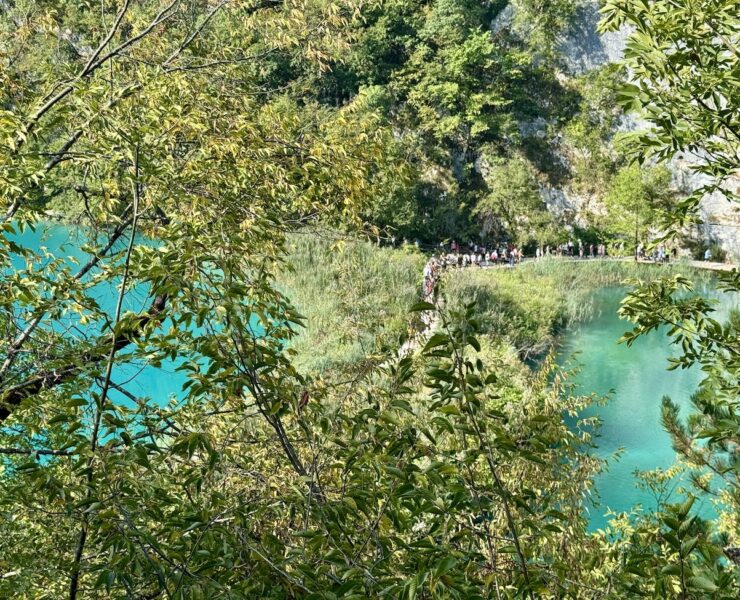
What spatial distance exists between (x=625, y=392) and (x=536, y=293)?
5.71 metres

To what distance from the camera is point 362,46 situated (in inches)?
1337

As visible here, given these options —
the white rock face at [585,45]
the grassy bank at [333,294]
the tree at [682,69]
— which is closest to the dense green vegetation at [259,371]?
the tree at [682,69]

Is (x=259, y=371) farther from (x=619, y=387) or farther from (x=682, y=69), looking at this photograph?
(x=619, y=387)

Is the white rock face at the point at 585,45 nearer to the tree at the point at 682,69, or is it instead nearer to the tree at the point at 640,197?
the tree at the point at 640,197

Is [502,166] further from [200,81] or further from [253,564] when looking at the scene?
[253,564]

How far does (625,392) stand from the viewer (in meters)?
15.5

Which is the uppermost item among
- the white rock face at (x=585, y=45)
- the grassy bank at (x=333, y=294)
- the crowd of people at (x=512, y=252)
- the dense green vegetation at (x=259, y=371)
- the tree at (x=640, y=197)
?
the white rock face at (x=585, y=45)

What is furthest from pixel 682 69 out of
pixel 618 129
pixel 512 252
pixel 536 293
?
pixel 618 129

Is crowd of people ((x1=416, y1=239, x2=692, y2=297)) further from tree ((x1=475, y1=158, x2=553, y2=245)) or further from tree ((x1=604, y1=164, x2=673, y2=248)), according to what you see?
tree ((x1=604, y1=164, x2=673, y2=248))

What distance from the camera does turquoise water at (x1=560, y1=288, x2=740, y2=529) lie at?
11.1 m

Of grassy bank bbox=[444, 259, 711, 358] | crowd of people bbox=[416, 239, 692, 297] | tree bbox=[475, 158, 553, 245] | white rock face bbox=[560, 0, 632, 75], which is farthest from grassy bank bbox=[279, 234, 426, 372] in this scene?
white rock face bbox=[560, 0, 632, 75]

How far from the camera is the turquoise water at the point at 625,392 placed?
11078 mm

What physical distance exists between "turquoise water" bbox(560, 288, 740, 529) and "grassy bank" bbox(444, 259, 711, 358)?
631 mm

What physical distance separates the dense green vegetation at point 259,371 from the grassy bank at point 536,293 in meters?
9.34
